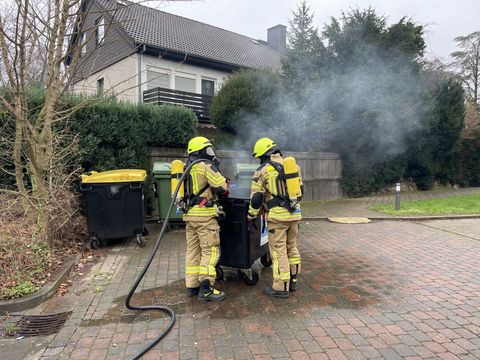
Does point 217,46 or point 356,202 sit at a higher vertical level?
point 217,46

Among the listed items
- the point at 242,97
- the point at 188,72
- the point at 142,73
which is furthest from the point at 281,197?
the point at 188,72

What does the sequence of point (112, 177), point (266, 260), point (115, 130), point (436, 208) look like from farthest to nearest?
point (436, 208) → point (115, 130) → point (112, 177) → point (266, 260)

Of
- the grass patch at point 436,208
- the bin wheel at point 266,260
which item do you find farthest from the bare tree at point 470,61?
the bin wheel at point 266,260

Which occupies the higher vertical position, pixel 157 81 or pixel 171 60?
pixel 171 60

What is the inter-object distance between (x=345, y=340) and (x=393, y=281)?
5.42 feet

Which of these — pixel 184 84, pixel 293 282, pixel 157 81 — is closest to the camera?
pixel 293 282

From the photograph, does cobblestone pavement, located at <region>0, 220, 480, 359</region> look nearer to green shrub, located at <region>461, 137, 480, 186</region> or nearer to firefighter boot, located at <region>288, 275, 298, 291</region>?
firefighter boot, located at <region>288, 275, 298, 291</region>

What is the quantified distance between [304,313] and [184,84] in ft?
44.2

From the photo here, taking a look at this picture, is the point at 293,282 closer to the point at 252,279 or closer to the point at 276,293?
the point at 276,293

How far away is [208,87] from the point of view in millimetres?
16141

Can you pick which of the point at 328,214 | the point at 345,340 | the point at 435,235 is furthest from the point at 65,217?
the point at 435,235

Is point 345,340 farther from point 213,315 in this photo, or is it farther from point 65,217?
point 65,217

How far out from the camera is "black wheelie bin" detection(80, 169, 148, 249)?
220 inches

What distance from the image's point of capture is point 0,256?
13.3ft
